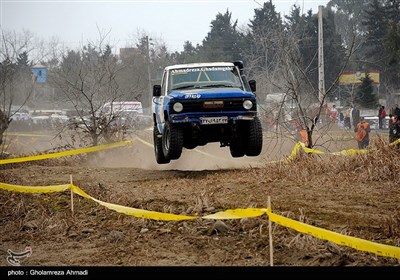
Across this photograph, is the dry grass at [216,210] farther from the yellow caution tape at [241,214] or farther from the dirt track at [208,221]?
the yellow caution tape at [241,214]

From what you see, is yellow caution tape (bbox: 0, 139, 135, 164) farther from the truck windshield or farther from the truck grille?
the truck grille

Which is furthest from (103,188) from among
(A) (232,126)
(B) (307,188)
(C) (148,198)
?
(B) (307,188)

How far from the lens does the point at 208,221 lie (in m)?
8.31

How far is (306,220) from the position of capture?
769 centimetres

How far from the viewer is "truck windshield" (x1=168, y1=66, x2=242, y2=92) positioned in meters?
13.3

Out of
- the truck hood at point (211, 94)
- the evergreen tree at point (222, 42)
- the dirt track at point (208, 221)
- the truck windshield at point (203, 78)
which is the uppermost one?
the evergreen tree at point (222, 42)

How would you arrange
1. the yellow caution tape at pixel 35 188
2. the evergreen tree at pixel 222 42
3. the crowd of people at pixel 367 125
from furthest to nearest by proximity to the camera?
the evergreen tree at pixel 222 42 → the crowd of people at pixel 367 125 → the yellow caution tape at pixel 35 188

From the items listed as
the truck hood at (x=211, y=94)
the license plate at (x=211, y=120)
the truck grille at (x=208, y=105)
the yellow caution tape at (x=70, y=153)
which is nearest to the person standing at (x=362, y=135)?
the yellow caution tape at (x=70, y=153)

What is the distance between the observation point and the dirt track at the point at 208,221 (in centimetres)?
704

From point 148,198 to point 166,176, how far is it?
3.27 meters

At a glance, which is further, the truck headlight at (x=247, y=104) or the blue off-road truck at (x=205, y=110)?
the truck headlight at (x=247, y=104)

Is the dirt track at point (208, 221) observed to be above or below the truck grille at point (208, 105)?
below

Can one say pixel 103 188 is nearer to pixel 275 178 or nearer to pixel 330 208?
pixel 275 178
